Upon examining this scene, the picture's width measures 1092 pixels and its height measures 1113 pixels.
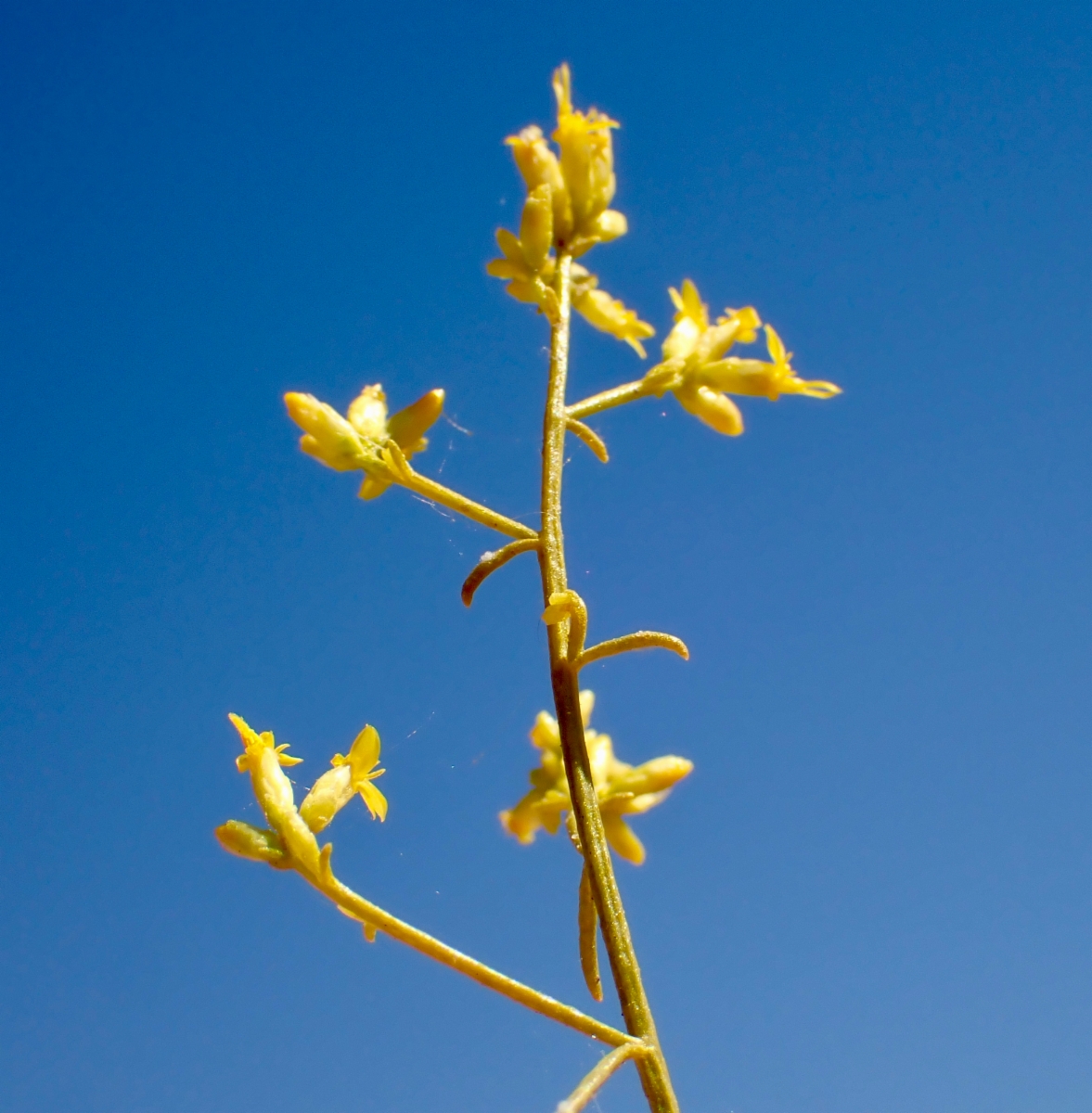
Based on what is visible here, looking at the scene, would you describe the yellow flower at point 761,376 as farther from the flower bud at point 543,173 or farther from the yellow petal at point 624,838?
the yellow petal at point 624,838

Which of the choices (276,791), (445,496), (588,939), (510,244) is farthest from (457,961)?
(510,244)

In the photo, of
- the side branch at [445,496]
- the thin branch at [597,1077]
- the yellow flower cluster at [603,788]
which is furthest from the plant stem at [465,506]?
the thin branch at [597,1077]

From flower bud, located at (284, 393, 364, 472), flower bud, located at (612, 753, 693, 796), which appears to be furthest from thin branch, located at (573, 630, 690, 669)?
flower bud, located at (284, 393, 364, 472)

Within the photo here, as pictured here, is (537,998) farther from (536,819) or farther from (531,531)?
(531,531)

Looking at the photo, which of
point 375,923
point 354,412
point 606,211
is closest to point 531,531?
point 354,412

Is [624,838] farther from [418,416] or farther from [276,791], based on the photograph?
[418,416]
